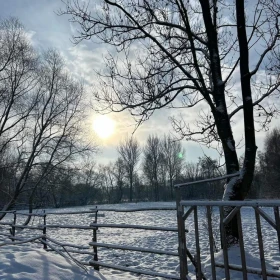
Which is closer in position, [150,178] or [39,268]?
[39,268]

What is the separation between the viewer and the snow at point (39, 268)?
4281 mm

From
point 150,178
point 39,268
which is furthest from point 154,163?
point 39,268

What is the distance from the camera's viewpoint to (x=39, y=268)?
4.57 meters

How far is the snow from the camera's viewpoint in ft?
14.0

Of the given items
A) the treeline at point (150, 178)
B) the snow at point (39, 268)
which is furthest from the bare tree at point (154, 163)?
the snow at point (39, 268)

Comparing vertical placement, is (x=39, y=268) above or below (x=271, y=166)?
below

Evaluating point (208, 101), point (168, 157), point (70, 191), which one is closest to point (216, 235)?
point (208, 101)

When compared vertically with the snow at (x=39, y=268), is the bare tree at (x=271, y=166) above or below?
above

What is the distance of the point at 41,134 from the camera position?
15.1 meters

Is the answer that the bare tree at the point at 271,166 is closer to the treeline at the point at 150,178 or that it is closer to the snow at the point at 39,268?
the treeline at the point at 150,178

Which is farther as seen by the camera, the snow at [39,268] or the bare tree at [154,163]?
the bare tree at [154,163]

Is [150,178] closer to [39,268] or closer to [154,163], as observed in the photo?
[154,163]

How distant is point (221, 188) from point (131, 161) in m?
51.1

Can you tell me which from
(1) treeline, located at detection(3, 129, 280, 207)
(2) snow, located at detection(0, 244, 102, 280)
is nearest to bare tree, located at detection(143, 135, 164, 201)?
(1) treeline, located at detection(3, 129, 280, 207)
